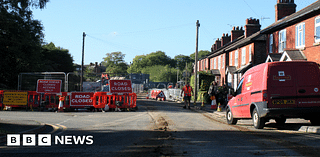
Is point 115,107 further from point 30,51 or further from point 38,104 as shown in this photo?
point 30,51

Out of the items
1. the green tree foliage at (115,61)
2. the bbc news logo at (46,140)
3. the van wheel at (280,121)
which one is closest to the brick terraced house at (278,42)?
the van wheel at (280,121)

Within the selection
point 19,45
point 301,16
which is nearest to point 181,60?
point 19,45

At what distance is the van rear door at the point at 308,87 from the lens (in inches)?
381

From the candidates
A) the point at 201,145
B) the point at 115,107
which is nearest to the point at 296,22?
the point at 115,107

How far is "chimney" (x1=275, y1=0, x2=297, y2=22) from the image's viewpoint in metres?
25.8

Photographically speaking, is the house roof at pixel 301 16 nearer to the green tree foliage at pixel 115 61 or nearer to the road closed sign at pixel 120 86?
the road closed sign at pixel 120 86

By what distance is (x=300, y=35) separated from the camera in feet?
64.6

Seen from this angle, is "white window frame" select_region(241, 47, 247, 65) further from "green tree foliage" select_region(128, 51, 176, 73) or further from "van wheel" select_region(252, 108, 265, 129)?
"green tree foliage" select_region(128, 51, 176, 73)

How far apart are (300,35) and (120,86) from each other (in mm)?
11942

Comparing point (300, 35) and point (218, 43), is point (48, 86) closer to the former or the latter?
point (300, 35)

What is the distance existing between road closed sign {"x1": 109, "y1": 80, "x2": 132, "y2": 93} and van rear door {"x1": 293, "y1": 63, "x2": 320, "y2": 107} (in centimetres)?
1257

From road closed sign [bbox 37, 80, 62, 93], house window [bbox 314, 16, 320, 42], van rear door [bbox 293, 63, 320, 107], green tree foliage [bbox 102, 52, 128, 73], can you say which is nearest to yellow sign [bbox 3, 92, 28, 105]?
Result: road closed sign [bbox 37, 80, 62, 93]

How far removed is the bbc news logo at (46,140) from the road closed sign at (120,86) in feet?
37.1

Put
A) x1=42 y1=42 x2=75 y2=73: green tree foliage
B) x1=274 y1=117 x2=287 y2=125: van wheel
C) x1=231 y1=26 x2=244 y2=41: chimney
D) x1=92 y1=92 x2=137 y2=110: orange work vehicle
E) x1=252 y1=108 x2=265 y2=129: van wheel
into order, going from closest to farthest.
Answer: x1=252 y1=108 x2=265 y2=129: van wheel → x1=274 y1=117 x2=287 y2=125: van wheel → x1=92 y1=92 x2=137 y2=110: orange work vehicle → x1=231 y1=26 x2=244 y2=41: chimney → x1=42 y1=42 x2=75 y2=73: green tree foliage
